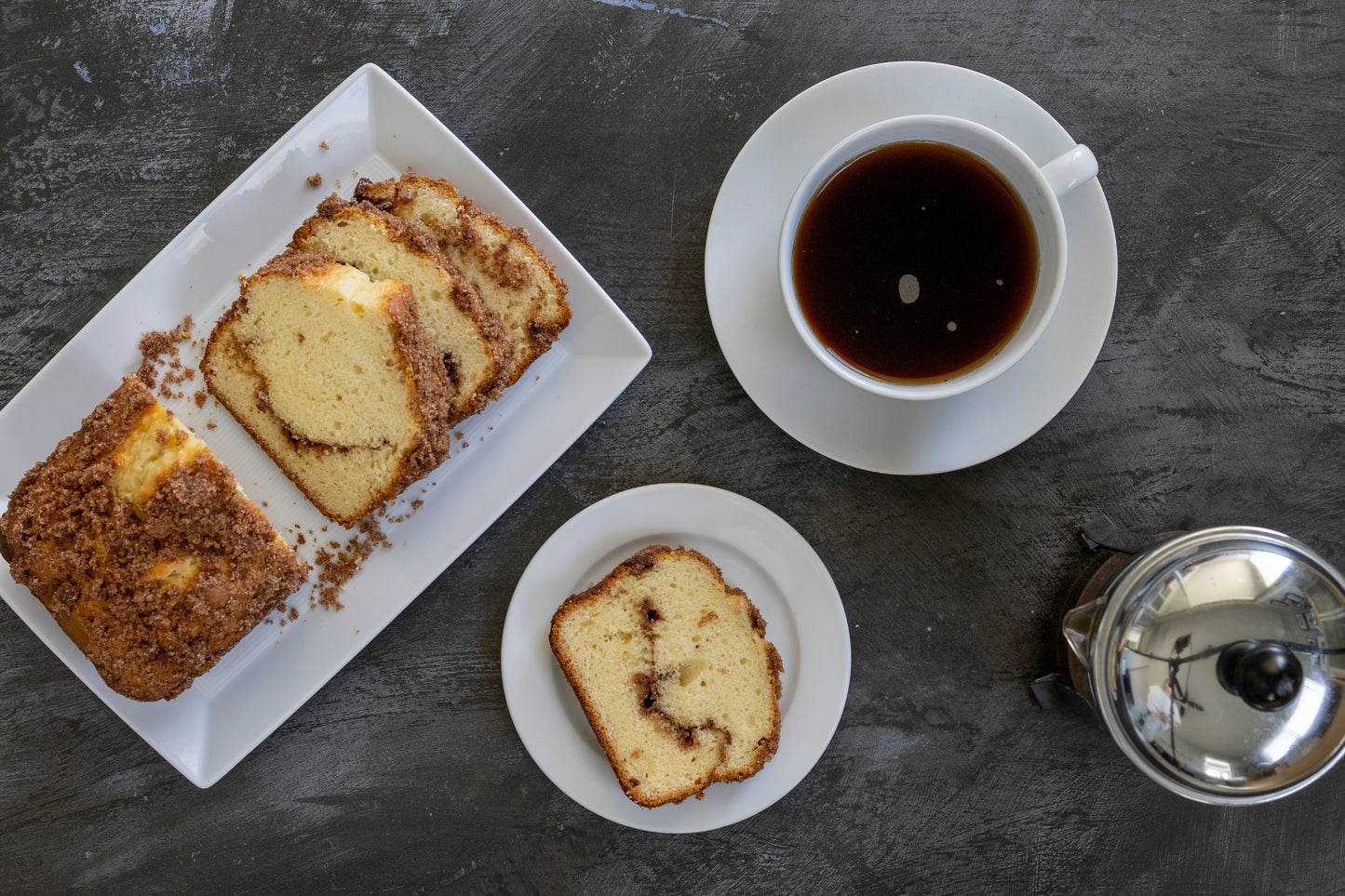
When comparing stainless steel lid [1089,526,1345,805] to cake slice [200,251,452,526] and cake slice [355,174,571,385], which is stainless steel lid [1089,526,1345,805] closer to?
cake slice [355,174,571,385]

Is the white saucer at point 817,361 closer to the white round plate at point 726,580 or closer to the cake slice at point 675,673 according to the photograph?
the white round plate at point 726,580

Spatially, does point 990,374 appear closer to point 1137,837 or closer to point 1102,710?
point 1102,710

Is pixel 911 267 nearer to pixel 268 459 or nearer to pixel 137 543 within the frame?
pixel 268 459

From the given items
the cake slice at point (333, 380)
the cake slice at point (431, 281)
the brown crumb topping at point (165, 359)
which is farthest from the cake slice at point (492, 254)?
the brown crumb topping at point (165, 359)

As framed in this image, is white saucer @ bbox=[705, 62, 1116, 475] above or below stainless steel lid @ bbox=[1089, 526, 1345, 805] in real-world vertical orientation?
above

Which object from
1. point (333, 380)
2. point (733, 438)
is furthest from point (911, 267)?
point (333, 380)

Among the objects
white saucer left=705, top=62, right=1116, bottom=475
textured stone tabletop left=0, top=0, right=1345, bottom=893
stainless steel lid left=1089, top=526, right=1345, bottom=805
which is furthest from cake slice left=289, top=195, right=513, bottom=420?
stainless steel lid left=1089, top=526, right=1345, bottom=805
